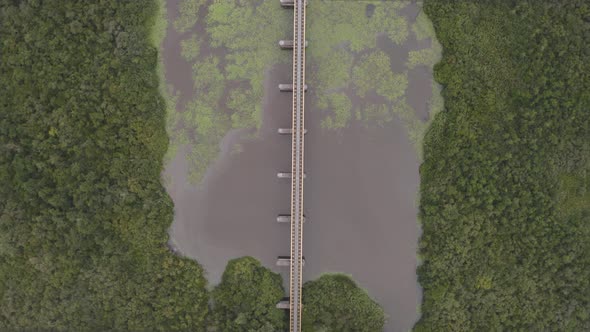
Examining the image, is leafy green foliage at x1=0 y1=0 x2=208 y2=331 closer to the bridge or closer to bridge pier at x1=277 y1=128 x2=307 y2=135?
the bridge

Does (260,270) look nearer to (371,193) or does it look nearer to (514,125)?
(371,193)

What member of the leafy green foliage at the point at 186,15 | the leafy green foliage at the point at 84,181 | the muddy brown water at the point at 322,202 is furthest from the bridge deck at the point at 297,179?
the leafy green foliage at the point at 186,15

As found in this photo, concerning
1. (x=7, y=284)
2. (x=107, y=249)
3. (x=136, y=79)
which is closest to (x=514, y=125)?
(x=136, y=79)

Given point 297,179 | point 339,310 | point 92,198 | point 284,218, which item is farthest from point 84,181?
point 339,310

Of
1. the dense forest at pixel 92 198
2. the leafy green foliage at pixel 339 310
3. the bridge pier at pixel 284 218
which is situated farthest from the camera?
the bridge pier at pixel 284 218

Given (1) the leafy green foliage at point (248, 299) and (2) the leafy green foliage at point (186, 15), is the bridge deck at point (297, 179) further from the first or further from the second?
(2) the leafy green foliage at point (186, 15)

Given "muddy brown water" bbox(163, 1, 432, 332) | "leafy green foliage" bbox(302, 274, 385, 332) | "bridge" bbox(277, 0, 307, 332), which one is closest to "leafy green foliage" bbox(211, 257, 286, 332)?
"muddy brown water" bbox(163, 1, 432, 332)
